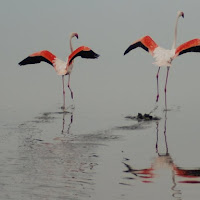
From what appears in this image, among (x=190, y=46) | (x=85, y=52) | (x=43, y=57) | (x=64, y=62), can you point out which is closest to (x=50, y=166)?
(x=85, y=52)

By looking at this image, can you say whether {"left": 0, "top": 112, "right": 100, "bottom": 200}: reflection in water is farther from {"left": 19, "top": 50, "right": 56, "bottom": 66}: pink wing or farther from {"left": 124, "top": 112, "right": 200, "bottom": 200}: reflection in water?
{"left": 19, "top": 50, "right": 56, "bottom": 66}: pink wing

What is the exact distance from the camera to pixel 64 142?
1172 cm

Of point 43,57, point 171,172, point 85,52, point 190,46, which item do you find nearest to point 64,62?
point 43,57

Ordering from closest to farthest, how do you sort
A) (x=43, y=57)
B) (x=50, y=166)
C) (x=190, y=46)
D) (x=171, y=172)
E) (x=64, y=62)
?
(x=171, y=172) → (x=50, y=166) → (x=190, y=46) → (x=64, y=62) → (x=43, y=57)

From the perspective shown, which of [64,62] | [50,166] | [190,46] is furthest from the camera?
[64,62]

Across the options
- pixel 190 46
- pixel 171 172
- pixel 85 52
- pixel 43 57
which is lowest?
pixel 171 172

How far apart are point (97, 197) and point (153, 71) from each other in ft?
49.3

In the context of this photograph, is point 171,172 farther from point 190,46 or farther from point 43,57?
point 43,57

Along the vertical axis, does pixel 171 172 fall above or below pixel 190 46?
below

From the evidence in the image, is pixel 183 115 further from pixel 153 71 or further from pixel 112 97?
pixel 153 71

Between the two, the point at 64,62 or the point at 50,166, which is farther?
the point at 64,62

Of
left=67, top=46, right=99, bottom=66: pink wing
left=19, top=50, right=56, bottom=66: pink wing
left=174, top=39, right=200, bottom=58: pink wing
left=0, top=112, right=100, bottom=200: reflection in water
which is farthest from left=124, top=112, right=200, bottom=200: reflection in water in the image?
left=19, top=50, right=56, bottom=66: pink wing

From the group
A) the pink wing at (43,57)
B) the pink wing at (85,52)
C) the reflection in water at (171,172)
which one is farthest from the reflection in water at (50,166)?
the pink wing at (43,57)

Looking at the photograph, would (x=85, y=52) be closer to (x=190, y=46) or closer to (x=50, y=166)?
(x=190, y=46)
